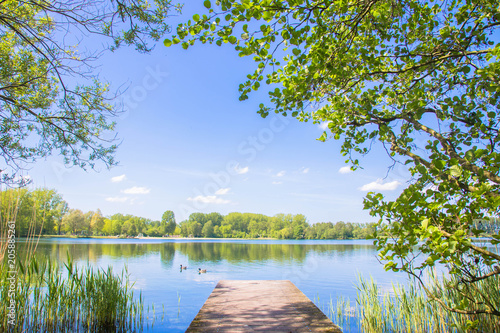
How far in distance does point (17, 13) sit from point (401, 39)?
7.42 m

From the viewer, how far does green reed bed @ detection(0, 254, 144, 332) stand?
4488mm

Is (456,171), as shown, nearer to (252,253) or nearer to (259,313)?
(259,313)

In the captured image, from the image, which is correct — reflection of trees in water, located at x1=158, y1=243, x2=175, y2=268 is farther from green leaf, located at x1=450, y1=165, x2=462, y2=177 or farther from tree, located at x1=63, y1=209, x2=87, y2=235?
tree, located at x1=63, y1=209, x2=87, y2=235

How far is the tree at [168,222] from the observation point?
3826 inches

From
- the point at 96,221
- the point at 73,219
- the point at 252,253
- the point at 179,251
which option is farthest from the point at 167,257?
the point at 96,221

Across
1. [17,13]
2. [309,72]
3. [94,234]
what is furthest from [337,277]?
[94,234]

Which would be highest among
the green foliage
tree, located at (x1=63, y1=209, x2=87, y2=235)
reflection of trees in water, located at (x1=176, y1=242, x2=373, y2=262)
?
the green foliage

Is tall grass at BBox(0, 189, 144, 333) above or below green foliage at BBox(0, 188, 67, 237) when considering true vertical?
below

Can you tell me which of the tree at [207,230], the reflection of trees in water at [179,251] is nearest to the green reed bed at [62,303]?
the reflection of trees in water at [179,251]

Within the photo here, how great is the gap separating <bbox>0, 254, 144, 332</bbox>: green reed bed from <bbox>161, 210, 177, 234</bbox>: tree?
317 ft

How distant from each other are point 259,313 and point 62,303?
11.8 feet

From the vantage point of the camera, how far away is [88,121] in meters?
6.91

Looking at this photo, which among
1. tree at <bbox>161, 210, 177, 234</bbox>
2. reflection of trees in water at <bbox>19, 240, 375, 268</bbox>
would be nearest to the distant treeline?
tree at <bbox>161, 210, 177, 234</bbox>

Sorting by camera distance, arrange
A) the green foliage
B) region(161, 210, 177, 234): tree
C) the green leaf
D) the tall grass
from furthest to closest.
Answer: region(161, 210, 177, 234): tree → the tall grass → the green foliage → the green leaf
